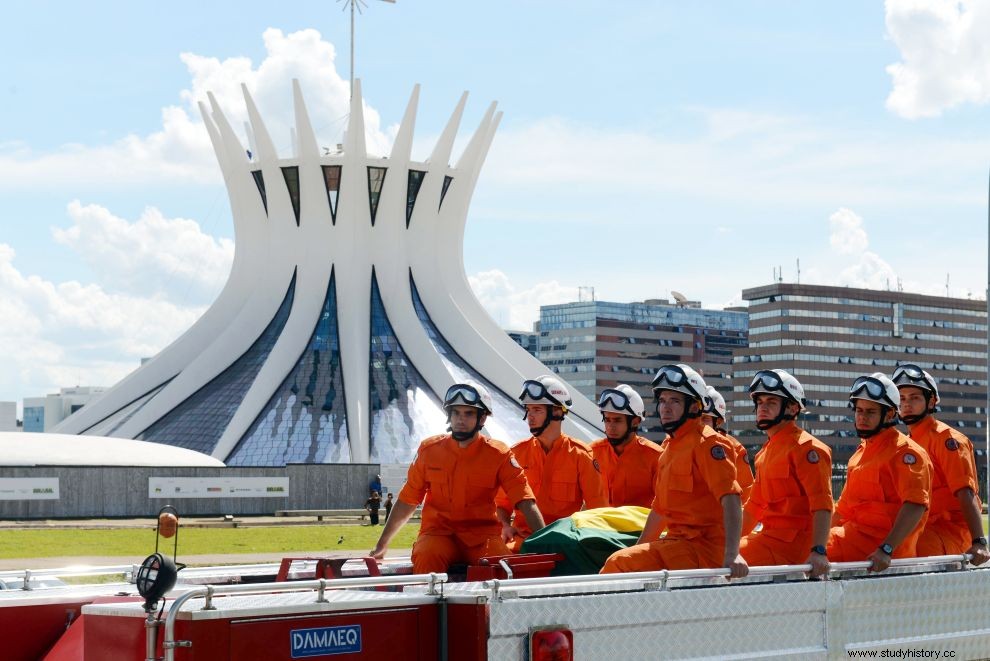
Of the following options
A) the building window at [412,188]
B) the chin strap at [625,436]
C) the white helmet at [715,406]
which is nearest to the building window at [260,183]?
the building window at [412,188]

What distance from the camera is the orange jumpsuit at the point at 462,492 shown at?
9.89m

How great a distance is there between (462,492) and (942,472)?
400 centimetres

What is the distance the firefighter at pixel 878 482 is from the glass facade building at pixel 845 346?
152 meters

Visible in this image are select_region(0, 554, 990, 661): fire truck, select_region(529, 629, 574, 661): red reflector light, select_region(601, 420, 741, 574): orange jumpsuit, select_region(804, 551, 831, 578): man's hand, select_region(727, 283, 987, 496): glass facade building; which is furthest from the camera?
select_region(727, 283, 987, 496): glass facade building

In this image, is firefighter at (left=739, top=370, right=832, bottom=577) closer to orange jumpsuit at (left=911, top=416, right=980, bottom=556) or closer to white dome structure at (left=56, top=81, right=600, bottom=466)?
orange jumpsuit at (left=911, top=416, right=980, bottom=556)

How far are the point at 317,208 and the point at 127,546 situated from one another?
41486 mm

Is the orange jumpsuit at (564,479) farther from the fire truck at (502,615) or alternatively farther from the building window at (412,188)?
the building window at (412,188)

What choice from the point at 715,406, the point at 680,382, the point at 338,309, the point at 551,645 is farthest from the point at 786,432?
the point at 338,309

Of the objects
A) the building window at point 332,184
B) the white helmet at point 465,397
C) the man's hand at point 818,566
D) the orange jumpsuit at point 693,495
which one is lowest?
the man's hand at point 818,566

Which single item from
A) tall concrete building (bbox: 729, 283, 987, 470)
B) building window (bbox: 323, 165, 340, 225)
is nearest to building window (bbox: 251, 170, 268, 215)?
building window (bbox: 323, 165, 340, 225)

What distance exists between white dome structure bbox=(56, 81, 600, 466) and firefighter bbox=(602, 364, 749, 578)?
54228 mm

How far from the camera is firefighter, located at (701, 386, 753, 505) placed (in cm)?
1169

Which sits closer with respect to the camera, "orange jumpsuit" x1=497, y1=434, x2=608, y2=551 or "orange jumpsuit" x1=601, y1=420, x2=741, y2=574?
"orange jumpsuit" x1=601, y1=420, x2=741, y2=574

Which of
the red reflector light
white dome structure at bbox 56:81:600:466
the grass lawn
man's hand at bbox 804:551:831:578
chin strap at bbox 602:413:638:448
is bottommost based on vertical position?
the grass lawn
